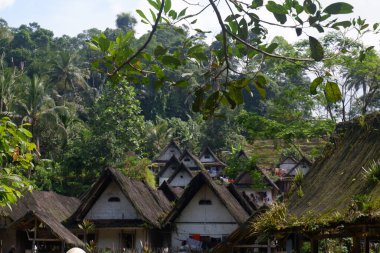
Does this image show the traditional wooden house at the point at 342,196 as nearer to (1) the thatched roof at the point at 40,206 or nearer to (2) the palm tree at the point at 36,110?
(1) the thatched roof at the point at 40,206

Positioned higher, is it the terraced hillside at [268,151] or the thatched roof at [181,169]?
the terraced hillside at [268,151]

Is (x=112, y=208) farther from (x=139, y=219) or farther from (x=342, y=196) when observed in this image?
(x=342, y=196)

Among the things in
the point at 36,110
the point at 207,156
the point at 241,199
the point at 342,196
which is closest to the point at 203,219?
the point at 241,199

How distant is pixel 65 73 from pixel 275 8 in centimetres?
5736

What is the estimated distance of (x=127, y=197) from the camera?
23578 millimetres

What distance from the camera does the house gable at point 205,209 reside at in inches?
918

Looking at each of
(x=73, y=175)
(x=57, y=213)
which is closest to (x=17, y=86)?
(x=73, y=175)

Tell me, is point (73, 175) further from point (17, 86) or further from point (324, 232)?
point (324, 232)

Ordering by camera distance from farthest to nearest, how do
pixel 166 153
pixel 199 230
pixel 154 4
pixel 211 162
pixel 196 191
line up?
1. pixel 166 153
2. pixel 211 162
3. pixel 199 230
4. pixel 196 191
5. pixel 154 4

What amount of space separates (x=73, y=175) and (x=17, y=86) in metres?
10.2

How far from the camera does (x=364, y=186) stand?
1146 cm

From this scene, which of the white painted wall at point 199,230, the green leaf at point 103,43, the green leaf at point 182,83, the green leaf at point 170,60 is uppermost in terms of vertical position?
the white painted wall at point 199,230

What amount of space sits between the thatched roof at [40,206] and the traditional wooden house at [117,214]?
3.16m

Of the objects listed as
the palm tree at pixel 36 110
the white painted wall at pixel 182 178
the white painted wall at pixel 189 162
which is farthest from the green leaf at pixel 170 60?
the white painted wall at pixel 189 162
